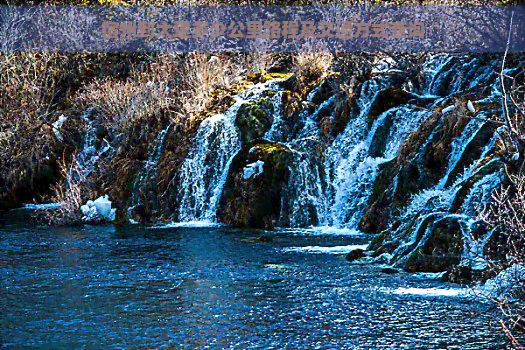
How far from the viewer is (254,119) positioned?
108ft

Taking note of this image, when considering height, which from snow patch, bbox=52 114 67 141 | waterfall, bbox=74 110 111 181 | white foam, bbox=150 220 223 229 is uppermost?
snow patch, bbox=52 114 67 141

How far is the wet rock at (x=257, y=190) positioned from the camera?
94.3ft

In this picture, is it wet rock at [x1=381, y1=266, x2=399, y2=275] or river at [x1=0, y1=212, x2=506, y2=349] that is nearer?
river at [x1=0, y1=212, x2=506, y2=349]

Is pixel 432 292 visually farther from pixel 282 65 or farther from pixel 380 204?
pixel 282 65

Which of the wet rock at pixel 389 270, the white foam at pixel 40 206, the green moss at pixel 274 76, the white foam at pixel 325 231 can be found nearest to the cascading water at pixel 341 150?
the white foam at pixel 325 231

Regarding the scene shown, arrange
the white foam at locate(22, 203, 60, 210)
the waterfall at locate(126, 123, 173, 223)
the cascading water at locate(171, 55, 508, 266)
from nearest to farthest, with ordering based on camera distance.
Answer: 1. the cascading water at locate(171, 55, 508, 266)
2. the waterfall at locate(126, 123, 173, 223)
3. the white foam at locate(22, 203, 60, 210)

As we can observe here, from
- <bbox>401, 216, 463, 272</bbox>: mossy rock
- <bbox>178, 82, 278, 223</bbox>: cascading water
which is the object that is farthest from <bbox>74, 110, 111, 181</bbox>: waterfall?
<bbox>401, 216, 463, 272</bbox>: mossy rock

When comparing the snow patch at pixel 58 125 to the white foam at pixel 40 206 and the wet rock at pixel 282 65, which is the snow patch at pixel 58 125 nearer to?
the white foam at pixel 40 206

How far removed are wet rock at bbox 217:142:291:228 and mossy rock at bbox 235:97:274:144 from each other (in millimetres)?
2047

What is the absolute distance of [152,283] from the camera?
1870cm

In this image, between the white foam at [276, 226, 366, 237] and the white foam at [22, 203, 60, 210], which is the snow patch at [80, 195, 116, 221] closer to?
the white foam at [22, 203, 60, 210]

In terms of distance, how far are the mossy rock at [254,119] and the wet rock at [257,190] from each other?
2.05 m

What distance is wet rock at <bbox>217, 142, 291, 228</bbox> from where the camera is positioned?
2875 centimetres

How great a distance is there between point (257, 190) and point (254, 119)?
15.5 ft
